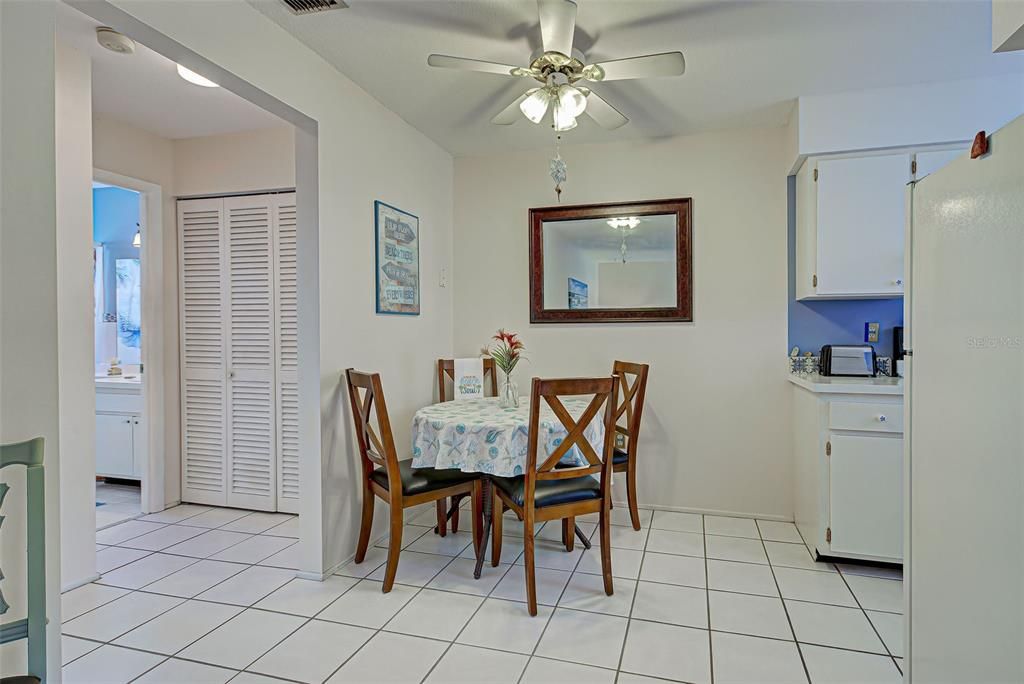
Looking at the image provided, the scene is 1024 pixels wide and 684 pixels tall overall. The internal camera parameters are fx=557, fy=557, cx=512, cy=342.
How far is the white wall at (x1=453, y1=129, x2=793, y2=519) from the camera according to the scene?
11.6 ft

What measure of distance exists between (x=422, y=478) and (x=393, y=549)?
1.14 feet

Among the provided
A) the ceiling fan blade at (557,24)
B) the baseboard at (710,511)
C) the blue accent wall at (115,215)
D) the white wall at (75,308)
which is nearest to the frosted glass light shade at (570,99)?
the ceiling fan blade at (557,24)

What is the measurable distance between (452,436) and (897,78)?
292cm

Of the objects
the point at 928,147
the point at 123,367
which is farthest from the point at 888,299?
the point at 123,367

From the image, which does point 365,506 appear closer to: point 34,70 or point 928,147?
point 34,70

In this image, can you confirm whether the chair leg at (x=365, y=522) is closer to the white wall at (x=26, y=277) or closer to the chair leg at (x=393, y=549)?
the chair leg at (x=393, y=549)

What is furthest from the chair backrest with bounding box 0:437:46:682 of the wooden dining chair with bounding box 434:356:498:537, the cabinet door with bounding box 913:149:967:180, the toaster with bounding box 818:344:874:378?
the cabinet door with bounding box 913:149:967:180

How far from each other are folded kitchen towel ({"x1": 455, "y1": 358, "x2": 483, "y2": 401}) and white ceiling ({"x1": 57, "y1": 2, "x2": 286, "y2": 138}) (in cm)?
194

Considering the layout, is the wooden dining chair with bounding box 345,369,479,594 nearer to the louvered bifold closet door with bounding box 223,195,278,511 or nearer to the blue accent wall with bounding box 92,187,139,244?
the louvered bifold closet door with bounding box 223,195,278,511

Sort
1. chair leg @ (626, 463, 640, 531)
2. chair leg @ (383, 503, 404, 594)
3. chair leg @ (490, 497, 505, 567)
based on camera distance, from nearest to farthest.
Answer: chair leg @ (383, 503, 404, 594), chair leg @ (490, 497, 505, 567), chair leg @ (626, 463, 640, 531)

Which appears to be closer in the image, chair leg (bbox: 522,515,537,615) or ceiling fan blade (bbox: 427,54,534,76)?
ceiling fan blade (bbox: 427,54,534,76)

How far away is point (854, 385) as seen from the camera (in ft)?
9.05

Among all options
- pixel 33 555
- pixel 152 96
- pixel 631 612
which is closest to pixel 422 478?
pixel 631 612

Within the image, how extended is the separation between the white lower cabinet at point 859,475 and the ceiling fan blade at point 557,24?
206 centimetres
